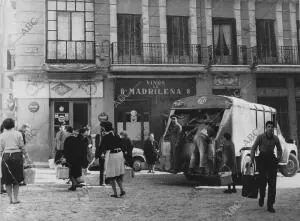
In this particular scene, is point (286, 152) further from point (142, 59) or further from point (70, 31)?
point (70, 31)

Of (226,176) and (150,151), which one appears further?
(150,151)

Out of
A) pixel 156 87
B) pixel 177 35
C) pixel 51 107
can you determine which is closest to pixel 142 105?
pixel 156 87

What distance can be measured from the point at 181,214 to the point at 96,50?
1500cm

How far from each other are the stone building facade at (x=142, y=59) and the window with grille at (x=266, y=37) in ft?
0.19

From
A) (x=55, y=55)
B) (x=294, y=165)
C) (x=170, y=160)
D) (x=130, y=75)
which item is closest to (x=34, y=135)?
(x=55, y=55)

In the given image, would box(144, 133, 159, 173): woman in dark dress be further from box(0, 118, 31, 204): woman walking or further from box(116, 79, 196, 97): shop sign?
box(0, 118, 31, 204): woman walking

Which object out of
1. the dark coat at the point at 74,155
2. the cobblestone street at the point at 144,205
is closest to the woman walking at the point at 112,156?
the cobblestone street at the point at 144,205

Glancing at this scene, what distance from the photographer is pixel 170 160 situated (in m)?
13.8

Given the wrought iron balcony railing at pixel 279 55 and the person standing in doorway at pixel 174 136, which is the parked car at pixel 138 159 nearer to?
the person standing in doorway at pixel 174 136

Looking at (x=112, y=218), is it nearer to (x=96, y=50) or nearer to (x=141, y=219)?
(x=141, y=219)

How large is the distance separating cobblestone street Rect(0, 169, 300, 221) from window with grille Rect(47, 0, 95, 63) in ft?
33.9

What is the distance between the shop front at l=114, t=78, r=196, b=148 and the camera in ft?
72.2

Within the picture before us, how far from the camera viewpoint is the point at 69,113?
70.7 ft

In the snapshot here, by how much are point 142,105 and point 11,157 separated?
530 inches
